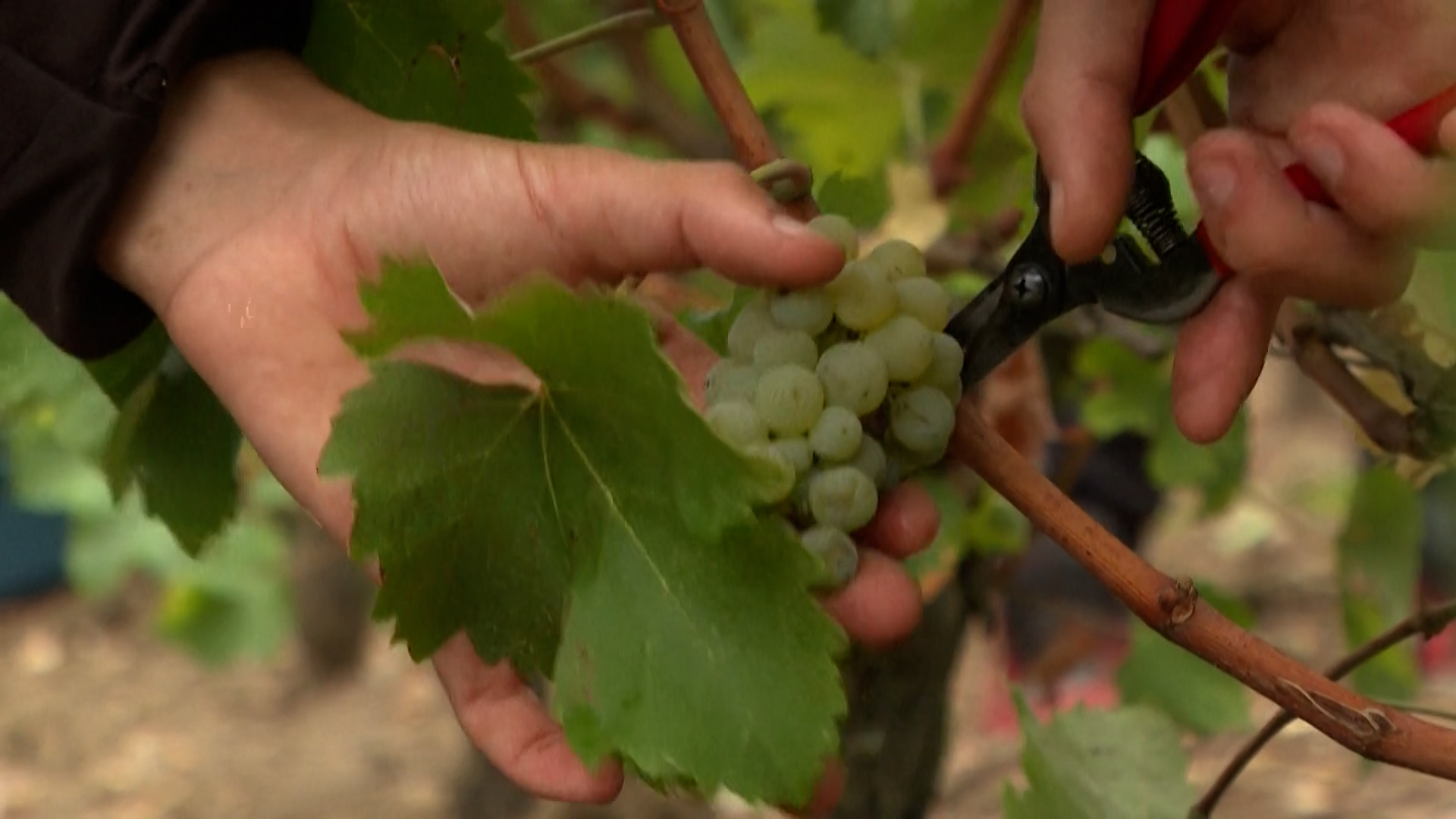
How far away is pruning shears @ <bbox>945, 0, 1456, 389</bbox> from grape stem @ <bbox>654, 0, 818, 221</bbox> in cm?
8

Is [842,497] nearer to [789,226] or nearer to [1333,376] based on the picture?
[789,226]

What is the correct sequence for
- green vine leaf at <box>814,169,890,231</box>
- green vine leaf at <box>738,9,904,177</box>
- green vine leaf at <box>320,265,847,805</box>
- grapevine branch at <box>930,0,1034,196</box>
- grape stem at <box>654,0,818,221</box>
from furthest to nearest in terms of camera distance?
green vine leaf at <box>738,9,904,177</box> < grapevine branch at <box>930,0,1034,196</box> < green vine leaf at <box>814,169,890,231</box> < grape stem at <box>654,0,818,221</box> < green vine leaf at <box>320,265,847,805</box>

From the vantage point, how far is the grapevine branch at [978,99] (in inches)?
27.4

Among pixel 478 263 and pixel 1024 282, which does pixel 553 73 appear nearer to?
pixel 478 263

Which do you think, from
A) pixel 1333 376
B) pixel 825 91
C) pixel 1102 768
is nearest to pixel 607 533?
pixel 1102 768

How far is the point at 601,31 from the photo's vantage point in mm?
576

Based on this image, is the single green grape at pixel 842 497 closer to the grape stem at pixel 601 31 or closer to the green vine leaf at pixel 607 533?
the green vine leaf at pixel 607 533

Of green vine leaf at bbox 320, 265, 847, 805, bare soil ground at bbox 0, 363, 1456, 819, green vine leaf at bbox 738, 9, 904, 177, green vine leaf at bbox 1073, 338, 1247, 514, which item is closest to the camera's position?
green vine leaf at bbox 320, 265, 847, 805

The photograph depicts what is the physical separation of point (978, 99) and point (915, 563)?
28 cm

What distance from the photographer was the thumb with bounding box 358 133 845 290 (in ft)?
1.35

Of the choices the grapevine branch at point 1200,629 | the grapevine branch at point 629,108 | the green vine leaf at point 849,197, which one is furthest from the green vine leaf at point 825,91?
the grapevine branch at point 1200,629

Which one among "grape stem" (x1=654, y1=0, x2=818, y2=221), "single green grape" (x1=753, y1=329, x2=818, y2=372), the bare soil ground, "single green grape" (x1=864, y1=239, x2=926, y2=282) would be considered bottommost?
the bare soil ground

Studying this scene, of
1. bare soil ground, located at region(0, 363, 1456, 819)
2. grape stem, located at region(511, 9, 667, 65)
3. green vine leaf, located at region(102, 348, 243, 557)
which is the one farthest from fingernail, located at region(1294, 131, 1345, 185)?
bare soil ground, located at region(0, 363, 1456, 819)

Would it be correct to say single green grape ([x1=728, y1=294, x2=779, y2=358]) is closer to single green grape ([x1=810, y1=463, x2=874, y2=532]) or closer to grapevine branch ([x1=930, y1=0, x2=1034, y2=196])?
single green grape ([x1=810, y1=463, x2=874, y2=532])
